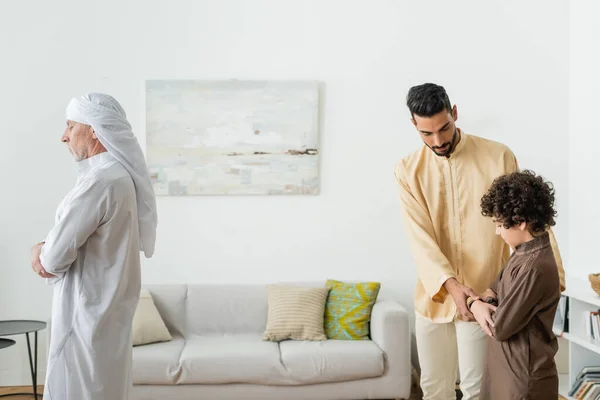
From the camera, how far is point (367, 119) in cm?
488

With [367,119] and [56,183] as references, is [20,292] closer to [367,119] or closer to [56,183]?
[56,183]

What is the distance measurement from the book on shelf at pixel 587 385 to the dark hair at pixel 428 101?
2430mm

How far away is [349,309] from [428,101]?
220 cm

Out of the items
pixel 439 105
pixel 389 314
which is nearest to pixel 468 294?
pixel 439 105

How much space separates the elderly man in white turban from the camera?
7.47 ft

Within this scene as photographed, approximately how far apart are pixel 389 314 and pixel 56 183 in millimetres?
2392

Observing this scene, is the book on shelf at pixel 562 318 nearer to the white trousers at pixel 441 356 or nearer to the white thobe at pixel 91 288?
the white trousers at pixel 441 356

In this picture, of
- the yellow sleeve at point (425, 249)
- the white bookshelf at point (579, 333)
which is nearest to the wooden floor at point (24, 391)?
the white bookshelf at point (579, 333)

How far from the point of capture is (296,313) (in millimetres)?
4371

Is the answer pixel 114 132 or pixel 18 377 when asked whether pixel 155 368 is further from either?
pixel 114 132

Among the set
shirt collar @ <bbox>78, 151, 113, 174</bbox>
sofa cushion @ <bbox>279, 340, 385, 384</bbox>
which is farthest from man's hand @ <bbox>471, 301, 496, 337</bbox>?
sofa cushion @ <bbox>279, 340, 385, 384</bbox>

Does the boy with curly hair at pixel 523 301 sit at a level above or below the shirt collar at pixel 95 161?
below

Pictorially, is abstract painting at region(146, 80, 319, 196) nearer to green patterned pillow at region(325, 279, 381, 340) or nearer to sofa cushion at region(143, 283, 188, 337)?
sofa cushion at region(143, 283, 188, 337)

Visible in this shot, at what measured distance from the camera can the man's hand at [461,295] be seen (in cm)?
238
